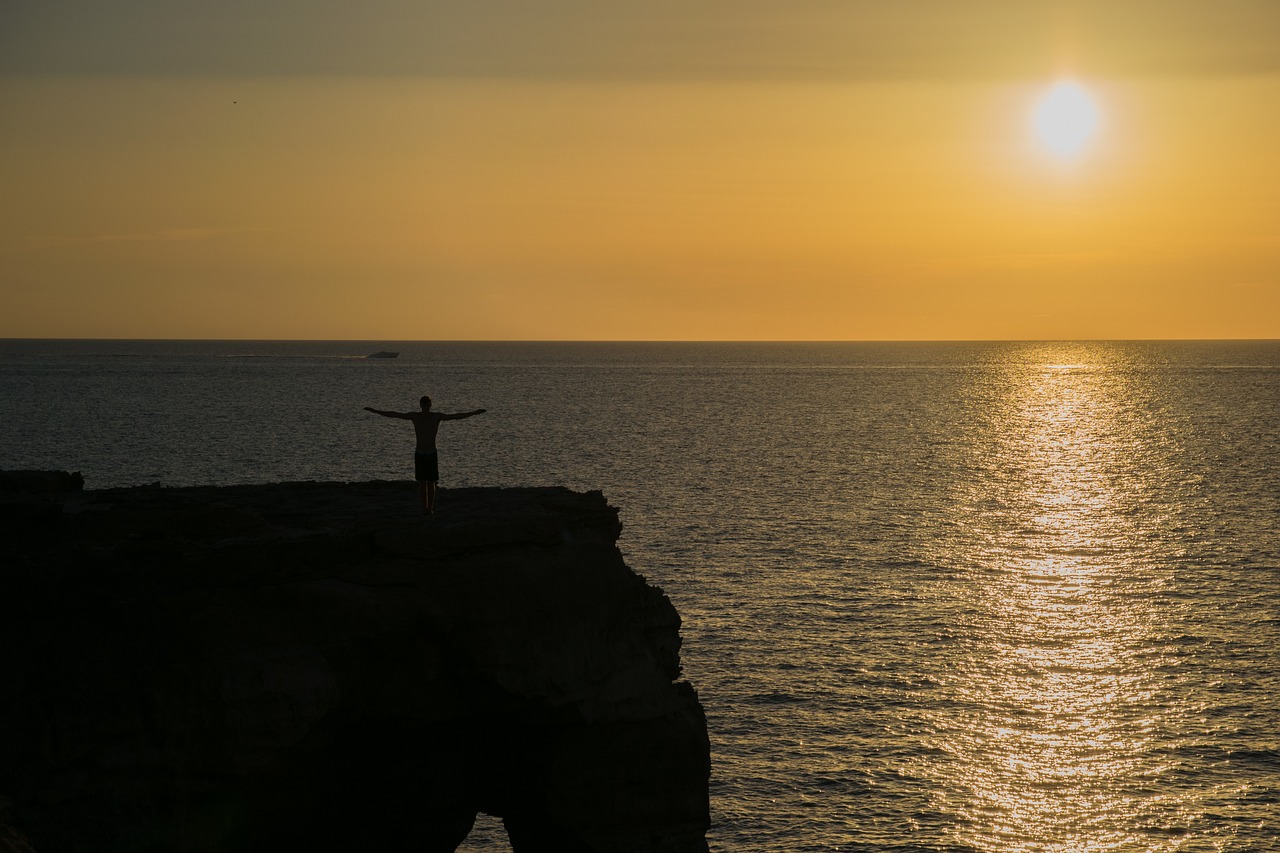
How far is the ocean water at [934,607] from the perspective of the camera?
108 ft

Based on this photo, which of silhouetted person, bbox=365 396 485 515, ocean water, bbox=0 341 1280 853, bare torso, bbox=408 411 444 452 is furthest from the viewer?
ocean water, bbox=0 341 1280 853

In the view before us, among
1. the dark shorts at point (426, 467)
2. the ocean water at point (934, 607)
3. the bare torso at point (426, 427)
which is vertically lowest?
the ocean water at point (934, 607)

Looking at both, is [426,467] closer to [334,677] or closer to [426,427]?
[426,427]

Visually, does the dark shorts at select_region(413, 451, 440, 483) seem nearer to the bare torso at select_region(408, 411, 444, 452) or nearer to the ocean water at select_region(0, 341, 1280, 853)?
the bare torso at select_region(408, 411, 444, 452)

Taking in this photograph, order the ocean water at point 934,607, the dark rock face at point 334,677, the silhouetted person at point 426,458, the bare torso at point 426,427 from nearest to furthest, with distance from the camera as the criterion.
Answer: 1. the dark rock face at point 334,677
2. the silhouetted person at point 426,458
3. the bare torso at point 426,427
4. the ocean water at point 934,607

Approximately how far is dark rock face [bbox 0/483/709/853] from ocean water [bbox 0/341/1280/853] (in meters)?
3.67

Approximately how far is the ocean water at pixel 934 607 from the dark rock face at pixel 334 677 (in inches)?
144

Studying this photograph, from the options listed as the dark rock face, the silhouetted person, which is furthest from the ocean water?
the dark rock face

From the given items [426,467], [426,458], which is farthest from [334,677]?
[426,458]

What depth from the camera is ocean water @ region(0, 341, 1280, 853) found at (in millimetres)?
33031

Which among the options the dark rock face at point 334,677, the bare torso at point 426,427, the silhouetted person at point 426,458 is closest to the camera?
the dark rock face at point 334,677

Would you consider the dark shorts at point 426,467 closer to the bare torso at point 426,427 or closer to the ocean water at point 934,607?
the bare torso at point 426,427

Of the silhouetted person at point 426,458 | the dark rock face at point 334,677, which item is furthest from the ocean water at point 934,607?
the dark rock face at point 334,677

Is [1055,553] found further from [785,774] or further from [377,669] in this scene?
[377,669]
